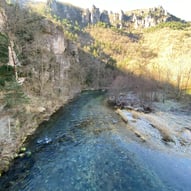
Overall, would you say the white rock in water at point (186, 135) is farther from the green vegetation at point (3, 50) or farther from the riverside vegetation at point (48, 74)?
the green vegetation at point (3, 50)

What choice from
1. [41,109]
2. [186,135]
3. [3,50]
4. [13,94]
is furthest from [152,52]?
[13,94]

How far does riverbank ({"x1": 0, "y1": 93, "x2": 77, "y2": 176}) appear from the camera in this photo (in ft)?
62.2

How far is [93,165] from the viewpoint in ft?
62.2

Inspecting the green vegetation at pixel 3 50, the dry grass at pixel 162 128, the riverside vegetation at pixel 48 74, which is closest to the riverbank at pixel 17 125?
the riverside vegetation at pixel 48 74

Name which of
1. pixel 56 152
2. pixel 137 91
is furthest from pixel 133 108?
pixel 56 152

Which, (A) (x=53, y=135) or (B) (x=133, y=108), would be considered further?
(B) (x=133, y=108)

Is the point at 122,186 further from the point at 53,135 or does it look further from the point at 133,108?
the point at 133,108

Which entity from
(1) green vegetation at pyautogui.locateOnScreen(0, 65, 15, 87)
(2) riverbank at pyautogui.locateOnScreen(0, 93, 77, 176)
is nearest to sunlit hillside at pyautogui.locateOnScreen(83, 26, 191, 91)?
(2) riverbank at pyautogui.locateOnScreen(0, 93, 77, 176)

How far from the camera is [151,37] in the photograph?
174m

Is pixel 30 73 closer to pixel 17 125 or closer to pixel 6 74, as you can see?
pixel 6 74

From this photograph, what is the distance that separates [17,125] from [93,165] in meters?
11.0

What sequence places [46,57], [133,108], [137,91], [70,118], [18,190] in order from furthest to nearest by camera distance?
1. [137,91]
2. [46,57]
3. [133,108]
4. [70,118]
5. [18,190]

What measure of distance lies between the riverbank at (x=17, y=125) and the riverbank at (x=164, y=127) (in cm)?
1419

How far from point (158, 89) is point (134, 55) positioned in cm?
6278
